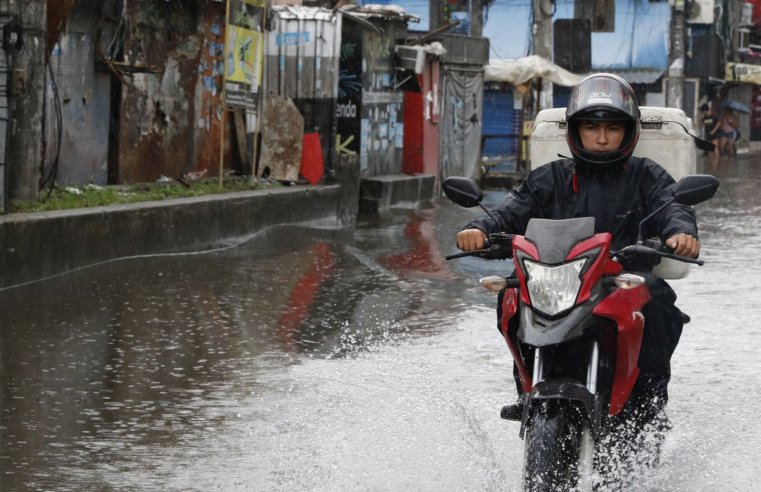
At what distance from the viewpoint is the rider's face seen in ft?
15.0

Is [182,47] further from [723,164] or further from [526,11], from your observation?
[526,11]

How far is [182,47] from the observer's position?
15.0 m

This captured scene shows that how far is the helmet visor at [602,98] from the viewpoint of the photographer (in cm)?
445

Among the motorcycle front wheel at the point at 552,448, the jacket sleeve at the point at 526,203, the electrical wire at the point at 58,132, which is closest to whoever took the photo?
the motorcycle front wheel at the point at 552,448

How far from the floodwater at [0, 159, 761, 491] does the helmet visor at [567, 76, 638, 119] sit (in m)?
1.47

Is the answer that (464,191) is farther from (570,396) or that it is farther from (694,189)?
(570,396)

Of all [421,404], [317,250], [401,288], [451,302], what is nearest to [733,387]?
[421,404]

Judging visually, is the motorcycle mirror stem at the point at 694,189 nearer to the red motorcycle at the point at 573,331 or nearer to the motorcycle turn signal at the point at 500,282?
the red motorcycle at the point at 573,331

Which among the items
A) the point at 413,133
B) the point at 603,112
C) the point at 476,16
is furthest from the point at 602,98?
the point at 476,16

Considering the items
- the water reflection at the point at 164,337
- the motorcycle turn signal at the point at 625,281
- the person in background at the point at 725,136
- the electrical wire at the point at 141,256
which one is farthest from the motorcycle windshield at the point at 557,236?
the person in background at the point at 725,136

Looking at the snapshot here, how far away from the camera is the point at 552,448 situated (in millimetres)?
3807

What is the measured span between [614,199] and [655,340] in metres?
0.60

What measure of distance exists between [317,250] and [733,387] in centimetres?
661

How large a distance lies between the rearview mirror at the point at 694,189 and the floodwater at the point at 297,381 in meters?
1.18
